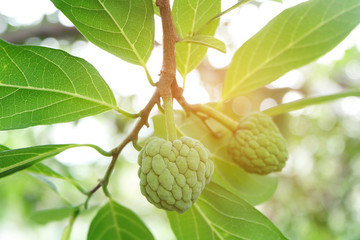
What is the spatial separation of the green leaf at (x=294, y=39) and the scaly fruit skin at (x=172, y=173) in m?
0.61

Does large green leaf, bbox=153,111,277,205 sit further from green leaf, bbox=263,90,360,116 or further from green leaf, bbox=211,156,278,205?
green leaf, bbox=263,90,360,116

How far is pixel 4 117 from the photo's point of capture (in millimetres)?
1213

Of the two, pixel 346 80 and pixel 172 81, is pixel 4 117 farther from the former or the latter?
pixel 346 80

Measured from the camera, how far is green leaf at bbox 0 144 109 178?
123 cm

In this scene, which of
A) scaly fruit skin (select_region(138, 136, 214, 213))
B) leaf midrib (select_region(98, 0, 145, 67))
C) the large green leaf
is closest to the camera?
scaly fruit skin (select_region(138, 136, 214, 213))

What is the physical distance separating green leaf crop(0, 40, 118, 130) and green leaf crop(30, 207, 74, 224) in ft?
2.65

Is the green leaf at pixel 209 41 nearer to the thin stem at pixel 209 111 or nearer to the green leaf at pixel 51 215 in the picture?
the thin stem at pixel 209 111

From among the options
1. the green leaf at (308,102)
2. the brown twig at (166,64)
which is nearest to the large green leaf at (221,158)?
the green leaf at (308,102)

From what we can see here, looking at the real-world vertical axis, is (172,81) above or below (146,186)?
above

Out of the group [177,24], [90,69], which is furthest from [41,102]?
[177,24]

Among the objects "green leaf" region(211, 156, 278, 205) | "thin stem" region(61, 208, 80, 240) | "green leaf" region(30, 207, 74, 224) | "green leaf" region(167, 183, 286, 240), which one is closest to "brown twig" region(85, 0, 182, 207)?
"green leaf" region(167, 183, 286, 240)

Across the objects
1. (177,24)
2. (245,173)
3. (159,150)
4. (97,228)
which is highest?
(177,24)

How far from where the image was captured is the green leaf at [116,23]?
3.98 feet

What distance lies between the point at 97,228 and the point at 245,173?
2.30 ft
